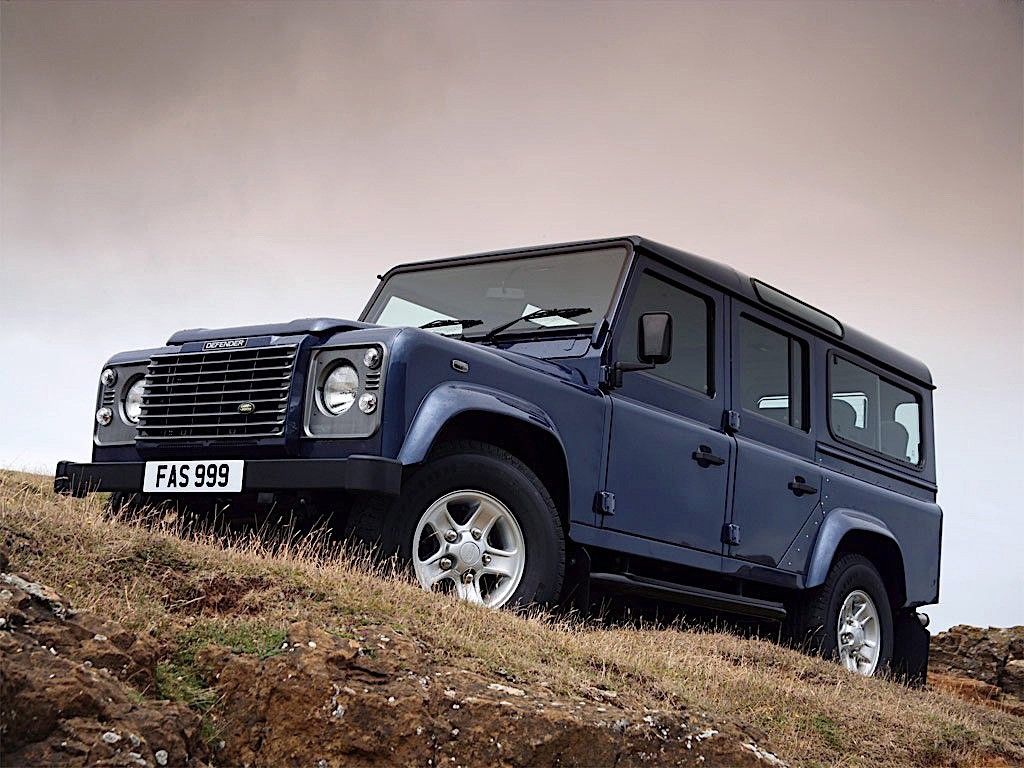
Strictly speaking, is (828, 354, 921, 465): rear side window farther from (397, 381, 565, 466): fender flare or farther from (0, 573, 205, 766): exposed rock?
(0, 573, 205, 766): exposed rock

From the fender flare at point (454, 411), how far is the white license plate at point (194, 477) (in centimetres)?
80

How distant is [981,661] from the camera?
1502 centimetres

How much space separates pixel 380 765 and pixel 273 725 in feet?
1.17

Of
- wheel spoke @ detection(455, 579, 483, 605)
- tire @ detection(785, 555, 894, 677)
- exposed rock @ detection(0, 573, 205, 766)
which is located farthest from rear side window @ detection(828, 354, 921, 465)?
exposed rock @ detection(0, 573, 205, 766)

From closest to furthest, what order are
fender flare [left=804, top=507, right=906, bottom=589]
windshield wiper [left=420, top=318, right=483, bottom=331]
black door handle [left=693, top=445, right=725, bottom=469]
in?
1. windshield wiper [left=420, top=318, right=483, bottom=331]
2. black door handle [left=693, top=445, right=725, bottom=469]
3. fender flare [left=804, top=507, right=906, bottom=589]

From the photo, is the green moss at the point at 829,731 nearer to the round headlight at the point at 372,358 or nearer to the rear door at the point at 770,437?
the rear door at the point at 770,437

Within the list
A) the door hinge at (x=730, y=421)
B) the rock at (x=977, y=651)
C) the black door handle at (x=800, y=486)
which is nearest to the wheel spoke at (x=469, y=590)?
the door hinge at (x=730, y=421)

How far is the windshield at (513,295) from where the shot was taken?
7074mm

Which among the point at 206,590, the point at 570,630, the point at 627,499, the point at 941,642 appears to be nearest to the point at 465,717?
the point at 206,590

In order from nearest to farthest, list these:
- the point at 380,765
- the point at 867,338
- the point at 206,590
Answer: the point at 380,765
the point at 206,590
the point at 867,338

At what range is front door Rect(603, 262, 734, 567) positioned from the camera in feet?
22.6

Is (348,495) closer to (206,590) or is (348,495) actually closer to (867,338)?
(206,590)

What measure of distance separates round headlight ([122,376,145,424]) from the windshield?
67.1 inches

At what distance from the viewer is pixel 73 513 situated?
5.49m
